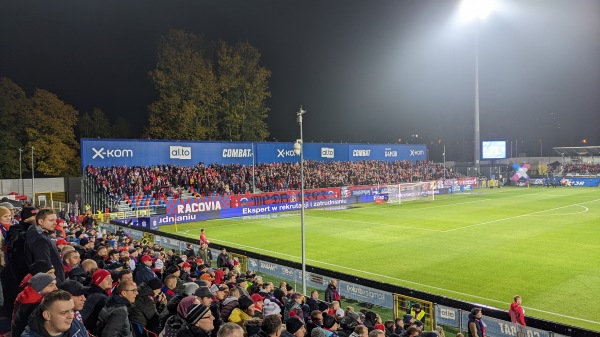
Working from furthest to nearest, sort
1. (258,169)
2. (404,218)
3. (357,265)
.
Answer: (258,169) → (404,218) → (357,265)

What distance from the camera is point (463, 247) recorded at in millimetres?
25297

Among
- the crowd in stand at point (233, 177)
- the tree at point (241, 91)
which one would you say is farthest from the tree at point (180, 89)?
the crowd in stand at point (233, 177)

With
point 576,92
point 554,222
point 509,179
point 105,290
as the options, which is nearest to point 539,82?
point 576,92

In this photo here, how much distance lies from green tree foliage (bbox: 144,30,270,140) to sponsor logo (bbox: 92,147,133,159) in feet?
48.9

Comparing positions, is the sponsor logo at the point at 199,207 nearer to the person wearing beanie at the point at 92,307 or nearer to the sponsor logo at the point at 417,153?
the person wearing beanie at the point at 92,307

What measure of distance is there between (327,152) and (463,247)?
3596cm

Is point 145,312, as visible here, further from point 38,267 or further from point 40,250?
point 40,250

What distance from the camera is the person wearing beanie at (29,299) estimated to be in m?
4.33

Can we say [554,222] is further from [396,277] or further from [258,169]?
[258,169]

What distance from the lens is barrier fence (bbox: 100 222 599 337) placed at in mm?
10453

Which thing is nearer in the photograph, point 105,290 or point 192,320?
point 192,320

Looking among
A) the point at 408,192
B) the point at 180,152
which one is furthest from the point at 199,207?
the point at 408,192

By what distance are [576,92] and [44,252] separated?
118866mm

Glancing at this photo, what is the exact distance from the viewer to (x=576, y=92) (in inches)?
4067
